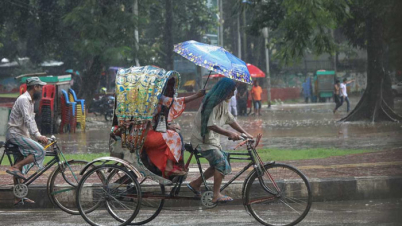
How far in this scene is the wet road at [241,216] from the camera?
23.2 ft

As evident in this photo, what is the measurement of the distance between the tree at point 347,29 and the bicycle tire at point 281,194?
377 inches

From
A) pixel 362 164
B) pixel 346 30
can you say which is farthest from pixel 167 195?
pixel 346 30

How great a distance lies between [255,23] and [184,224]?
1731 centimetres

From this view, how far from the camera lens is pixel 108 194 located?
703 centimetres

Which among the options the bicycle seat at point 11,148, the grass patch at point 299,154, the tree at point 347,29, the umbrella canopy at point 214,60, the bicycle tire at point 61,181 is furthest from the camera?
the tree at point 347,29

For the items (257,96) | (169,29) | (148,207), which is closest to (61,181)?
(148,207)

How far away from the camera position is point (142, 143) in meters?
6.82

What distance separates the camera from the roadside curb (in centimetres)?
845

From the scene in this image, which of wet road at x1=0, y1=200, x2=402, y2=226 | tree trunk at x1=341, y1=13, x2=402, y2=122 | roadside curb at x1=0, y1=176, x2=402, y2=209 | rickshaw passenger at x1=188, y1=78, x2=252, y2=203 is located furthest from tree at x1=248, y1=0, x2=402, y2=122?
rickshaw passenger at x1=188, y1=78, x2=252, y2=203

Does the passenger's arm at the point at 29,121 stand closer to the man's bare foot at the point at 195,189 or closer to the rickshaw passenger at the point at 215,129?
the man's bare foot at the point at 195,189

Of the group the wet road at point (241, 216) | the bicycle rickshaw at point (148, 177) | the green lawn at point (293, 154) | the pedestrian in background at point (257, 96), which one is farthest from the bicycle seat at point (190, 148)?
the pedestrian in background at point (257, 96)

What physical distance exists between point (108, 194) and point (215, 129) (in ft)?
4.35

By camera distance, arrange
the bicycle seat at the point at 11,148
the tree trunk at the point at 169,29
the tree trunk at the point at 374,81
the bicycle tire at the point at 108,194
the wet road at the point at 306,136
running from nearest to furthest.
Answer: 1. the bicycle tire at the point at 108,194
2. the bicycle seat at the point at 11,148
3. the wet road at the point at 306,136
4. the tree trunk at the point at 374,81
5. the tree trunk at the point at 169,29

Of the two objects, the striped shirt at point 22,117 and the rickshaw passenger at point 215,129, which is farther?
the striped shirt at point 22,117
